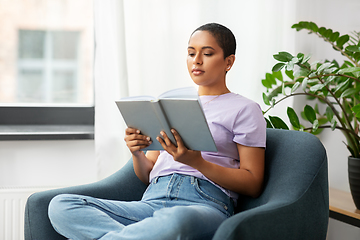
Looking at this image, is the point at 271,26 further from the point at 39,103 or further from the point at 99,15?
the point at 39,103

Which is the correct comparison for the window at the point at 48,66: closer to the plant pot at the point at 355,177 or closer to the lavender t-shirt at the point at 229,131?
the lavender t-shirt at the point at 229,131

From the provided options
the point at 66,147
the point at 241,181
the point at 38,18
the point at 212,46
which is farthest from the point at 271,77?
the point at 38,18

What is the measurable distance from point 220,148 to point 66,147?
1008mm

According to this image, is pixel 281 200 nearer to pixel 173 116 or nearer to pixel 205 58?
pixel 173 116

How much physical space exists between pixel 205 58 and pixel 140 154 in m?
0.40

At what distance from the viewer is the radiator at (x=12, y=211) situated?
1634 millimetres

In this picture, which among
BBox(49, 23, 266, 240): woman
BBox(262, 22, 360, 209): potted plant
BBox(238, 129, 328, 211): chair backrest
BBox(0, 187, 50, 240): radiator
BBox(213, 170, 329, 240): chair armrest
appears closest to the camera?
BBox(213, 170, 329, 240): chair armrest

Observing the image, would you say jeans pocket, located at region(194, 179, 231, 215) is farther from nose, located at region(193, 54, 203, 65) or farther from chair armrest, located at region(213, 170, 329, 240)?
nose, located at region(193, 54, 203, 65)

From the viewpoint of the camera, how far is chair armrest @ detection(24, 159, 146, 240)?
110cm

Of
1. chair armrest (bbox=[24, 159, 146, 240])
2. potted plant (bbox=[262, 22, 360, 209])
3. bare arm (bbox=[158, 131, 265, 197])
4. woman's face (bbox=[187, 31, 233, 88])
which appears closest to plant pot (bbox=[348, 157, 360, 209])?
potted plant (bbox=[262, 22, 360, 209])

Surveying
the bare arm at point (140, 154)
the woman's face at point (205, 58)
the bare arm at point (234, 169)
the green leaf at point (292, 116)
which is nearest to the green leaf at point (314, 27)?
the green leaf at point (292, 116)

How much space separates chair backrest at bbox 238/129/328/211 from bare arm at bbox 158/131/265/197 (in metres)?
0.05

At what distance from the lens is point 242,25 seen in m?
1.93

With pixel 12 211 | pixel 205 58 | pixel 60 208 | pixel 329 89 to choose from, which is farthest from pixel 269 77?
pixel 12 211
